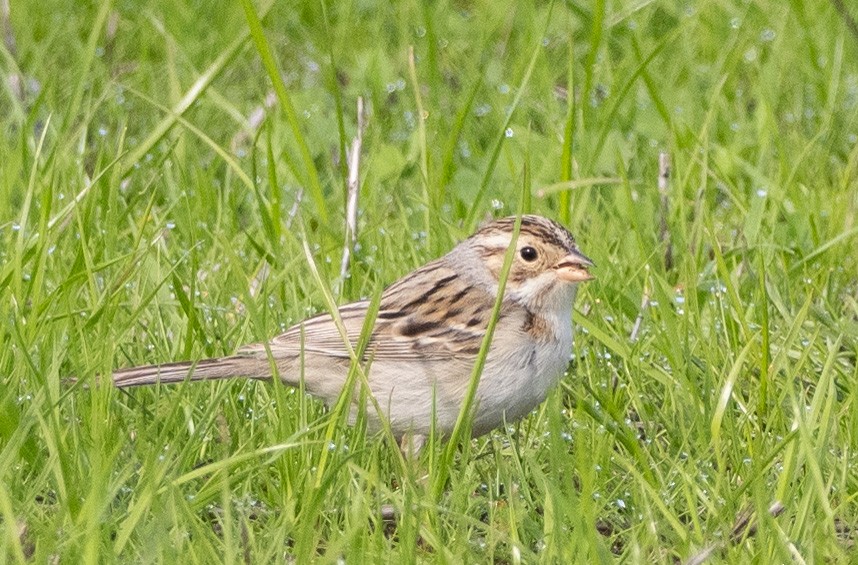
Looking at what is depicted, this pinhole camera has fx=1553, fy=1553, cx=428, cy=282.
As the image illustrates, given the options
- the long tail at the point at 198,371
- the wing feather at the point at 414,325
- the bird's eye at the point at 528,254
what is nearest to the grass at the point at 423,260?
the long tail at the point at 198,371

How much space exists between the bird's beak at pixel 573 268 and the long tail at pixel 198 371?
1.04 m

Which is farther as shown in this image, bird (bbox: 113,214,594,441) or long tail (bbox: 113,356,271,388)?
bird (bbox: 113,214,594,441)

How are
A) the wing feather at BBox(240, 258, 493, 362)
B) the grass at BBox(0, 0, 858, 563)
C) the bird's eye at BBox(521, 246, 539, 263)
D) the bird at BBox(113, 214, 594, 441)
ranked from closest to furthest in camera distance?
the grass at BBox(0, 0, 858, 563) < the bird at BBox(113, 214, 594, 441) < the wing feather at BBox(240, 258, 493, 362) < the bird's eye at BBox(521, 246, 539, 263)

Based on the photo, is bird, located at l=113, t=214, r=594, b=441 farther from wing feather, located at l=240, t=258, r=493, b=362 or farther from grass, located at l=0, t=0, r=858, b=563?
grass, located at l=0, t=0, r=858, b=563

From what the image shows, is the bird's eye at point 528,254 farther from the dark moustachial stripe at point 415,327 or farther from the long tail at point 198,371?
the long tail at point 198,371

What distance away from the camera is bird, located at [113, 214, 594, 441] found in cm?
482

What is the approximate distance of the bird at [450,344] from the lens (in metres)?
4.82

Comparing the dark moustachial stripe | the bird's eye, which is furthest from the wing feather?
the bird's eye

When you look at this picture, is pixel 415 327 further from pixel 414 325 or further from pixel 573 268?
pixel 573 268

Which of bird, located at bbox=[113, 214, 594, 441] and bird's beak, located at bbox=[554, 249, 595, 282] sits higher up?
bird's beak, located at bbox=[554, 249, 595, 282]

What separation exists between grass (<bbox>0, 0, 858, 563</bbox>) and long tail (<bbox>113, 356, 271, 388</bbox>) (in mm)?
110

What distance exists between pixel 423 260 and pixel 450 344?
1310 mm

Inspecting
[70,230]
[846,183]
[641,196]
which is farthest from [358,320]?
[846,183]

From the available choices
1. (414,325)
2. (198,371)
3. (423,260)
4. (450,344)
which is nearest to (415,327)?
(414,325)
